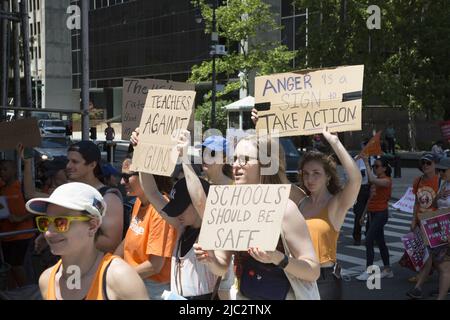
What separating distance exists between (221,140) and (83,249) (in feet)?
5.53

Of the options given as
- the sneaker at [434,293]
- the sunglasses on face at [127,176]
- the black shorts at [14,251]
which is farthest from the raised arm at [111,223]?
the sneaker at [434,293]

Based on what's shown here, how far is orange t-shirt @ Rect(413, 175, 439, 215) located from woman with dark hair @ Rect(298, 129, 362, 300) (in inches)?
152

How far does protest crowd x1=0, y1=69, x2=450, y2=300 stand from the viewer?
9.87 feet

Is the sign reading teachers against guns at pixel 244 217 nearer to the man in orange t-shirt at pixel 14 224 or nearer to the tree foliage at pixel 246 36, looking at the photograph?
the man in orange t-shirt at pixel 14 224

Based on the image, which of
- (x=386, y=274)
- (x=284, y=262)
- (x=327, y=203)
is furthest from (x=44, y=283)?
(x=386, y=274)

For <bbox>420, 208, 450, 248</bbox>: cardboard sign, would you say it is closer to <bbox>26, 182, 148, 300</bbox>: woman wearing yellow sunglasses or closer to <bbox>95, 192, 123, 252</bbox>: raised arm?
<bbox>95, 192, 123, 252</bbox>: raised arm

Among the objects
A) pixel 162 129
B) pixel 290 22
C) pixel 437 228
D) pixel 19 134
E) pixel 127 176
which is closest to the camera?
pixel 162 129

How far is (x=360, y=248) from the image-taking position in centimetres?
→ 1112

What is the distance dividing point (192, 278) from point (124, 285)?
4.24 feet

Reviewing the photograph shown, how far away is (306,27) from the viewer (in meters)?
28.1

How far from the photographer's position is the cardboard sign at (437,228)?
24.8ft

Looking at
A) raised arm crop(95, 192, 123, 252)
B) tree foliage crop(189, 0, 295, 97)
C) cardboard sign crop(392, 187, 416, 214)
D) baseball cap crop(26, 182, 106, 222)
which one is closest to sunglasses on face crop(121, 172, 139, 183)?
raised arm crop(95, 192, 123, 252)

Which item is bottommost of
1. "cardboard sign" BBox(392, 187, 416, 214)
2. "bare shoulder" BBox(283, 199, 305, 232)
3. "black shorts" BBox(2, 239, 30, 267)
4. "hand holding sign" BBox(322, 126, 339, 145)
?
"black shorts" BBox(2, 239, 30, 267)

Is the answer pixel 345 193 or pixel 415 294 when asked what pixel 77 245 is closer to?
pixel 345 193
